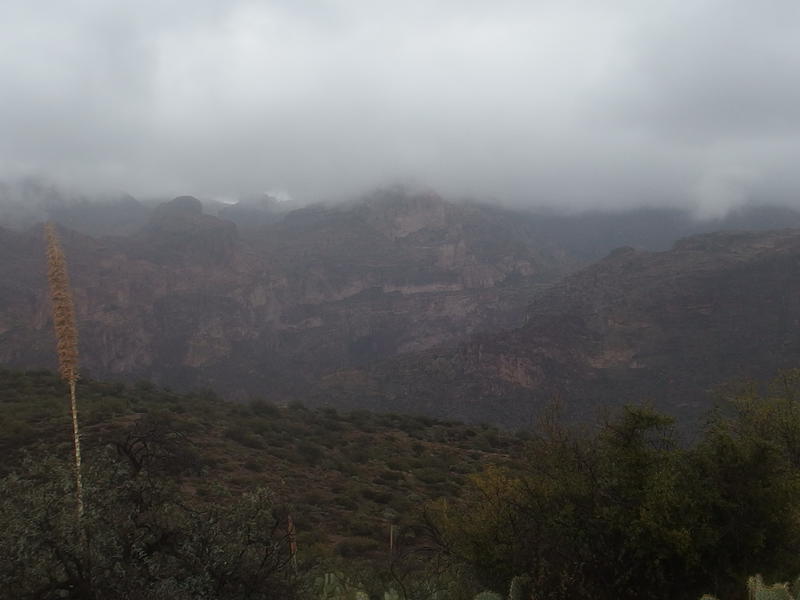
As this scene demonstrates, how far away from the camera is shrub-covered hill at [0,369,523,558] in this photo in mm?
29344

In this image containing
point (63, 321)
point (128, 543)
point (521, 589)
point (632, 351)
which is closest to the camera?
point (63, 321)

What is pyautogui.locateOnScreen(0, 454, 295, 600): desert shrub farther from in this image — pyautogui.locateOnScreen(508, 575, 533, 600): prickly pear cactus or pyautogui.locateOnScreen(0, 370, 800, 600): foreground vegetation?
pyautogui.locateOnScreen(508, 575, 533, 600): prickly pear cactus

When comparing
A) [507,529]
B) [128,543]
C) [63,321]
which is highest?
[63,321]

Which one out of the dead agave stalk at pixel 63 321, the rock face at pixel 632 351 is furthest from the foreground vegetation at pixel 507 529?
the rock face at pixel 632 351

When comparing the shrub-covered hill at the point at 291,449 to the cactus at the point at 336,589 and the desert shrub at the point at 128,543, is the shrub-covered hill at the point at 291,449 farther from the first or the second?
the cactus at the point at 336,589

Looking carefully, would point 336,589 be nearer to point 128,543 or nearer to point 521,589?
point 521,589

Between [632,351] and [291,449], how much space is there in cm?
12376

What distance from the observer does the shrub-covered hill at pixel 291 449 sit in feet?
96.3

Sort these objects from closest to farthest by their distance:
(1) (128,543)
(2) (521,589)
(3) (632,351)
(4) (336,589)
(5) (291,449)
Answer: (1) (128,543) < (2) (521,589) < (4) (336,589) < (5) (291,449) < (3) (632,351)

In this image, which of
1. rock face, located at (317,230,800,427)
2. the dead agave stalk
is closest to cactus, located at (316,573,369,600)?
the dead agave stalk

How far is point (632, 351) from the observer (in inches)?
5812

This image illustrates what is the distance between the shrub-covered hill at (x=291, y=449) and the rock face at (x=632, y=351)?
74.9 m

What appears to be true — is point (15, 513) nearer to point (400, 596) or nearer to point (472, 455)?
point (400, 596)

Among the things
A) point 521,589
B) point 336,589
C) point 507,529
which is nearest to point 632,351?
point 507,529
